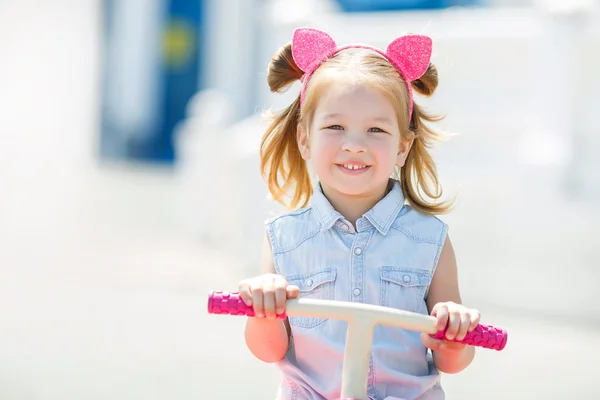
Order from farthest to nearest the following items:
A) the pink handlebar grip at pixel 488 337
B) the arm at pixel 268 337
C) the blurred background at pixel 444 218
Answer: the blurred background at pixel 444 218
the arm at pixel 268 337
the pink handlebar grip at pixel 488 337

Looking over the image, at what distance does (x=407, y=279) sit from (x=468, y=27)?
157 inches

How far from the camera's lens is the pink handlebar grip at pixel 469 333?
5.64 ft

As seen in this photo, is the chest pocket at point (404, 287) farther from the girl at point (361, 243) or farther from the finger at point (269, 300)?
the finger at point (269, 300)

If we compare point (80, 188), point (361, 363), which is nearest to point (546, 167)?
point (361, 363)

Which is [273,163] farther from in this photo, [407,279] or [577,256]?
[577,256]

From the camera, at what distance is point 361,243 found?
82.0 inches

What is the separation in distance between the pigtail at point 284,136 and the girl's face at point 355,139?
0.26m

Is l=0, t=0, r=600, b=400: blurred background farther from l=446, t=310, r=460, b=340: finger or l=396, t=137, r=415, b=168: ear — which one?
l=446, t=310, r=460, b=340: finger

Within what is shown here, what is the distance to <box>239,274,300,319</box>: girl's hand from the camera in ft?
5.82

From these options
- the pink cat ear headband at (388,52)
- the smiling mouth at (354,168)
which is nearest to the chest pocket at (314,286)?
the smiling mouth at (354,168)

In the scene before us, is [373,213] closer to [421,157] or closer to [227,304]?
[421,157]

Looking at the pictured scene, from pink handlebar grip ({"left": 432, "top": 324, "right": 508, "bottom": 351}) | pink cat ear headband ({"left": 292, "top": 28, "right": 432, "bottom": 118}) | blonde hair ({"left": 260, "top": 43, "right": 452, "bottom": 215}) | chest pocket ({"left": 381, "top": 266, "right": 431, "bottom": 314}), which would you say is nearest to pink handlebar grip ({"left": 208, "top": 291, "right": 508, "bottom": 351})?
pink handlebar grip ({"left": 432, "top": 324, "right": 508, "bottom": 351})

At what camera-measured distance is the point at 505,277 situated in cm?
538

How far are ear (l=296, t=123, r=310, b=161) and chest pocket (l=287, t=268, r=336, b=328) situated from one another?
31cm
